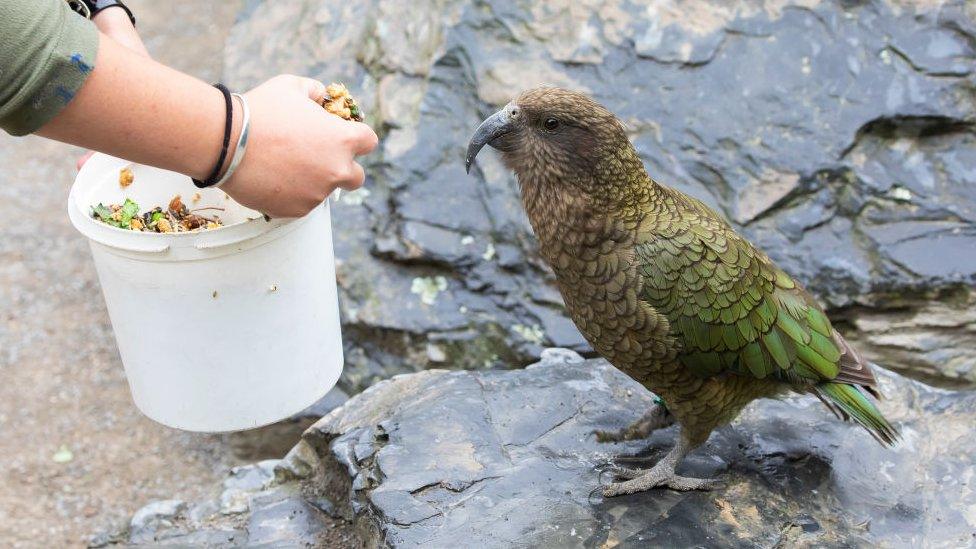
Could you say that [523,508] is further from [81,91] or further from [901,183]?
[901,183]

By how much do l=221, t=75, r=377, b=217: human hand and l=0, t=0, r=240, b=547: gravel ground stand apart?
3.48 meters

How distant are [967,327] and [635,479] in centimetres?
256

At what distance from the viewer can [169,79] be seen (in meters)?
2.42

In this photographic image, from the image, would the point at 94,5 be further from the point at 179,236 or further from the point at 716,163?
the point at 716,163

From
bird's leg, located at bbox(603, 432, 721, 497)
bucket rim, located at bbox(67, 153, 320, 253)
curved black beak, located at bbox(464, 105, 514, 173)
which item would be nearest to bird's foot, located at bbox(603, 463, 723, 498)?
bird's leg, located at bbox(603, 432, 721, 497)

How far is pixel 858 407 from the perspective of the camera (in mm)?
3592

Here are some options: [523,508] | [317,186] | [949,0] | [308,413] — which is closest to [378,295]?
[308,413]

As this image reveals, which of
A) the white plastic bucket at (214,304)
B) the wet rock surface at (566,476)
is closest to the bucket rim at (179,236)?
the white plastic bucket at (214,304)

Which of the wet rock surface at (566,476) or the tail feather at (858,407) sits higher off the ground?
the tail feather at (858,407)

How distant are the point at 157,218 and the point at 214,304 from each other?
1.14 feet

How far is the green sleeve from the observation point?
6.93 ft

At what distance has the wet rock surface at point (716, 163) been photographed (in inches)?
206

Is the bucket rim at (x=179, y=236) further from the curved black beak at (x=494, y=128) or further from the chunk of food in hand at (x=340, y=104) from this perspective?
the curved black beak at (x=494, y=128)

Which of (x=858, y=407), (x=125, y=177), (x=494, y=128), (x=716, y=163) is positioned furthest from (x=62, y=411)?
(x=858, y=407)
